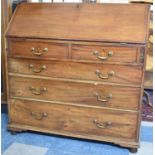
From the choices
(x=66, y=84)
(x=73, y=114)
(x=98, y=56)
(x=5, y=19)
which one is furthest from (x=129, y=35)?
(x=5, y=19)

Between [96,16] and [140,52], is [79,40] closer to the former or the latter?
[96,16]

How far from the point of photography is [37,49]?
64.7 inches

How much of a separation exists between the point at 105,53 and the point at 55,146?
0.76 m

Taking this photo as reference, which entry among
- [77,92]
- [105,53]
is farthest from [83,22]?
[77,92]

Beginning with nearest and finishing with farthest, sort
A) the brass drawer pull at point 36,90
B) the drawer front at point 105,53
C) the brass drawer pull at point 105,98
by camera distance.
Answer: the drawer front at point 105,53 → the brass drawer pull at point 105,98 → the brass drawer pull at point 36,90

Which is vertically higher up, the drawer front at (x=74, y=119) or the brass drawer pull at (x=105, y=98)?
the brass drawer pull at (x=105, y=98)

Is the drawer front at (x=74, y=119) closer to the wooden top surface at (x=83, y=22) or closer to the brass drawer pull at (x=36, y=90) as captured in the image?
the brass drawer pull at (x=36, y=90)

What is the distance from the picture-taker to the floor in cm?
165

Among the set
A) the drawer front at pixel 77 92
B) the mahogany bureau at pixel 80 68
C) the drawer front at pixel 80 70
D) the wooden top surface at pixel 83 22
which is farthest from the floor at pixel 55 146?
the wooden top surface at pixel 83 22

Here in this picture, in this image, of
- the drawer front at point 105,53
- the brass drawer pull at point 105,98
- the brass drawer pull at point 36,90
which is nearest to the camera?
the drawer front at point 105,53

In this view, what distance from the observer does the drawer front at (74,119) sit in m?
1.63

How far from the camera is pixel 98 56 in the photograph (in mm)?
1539

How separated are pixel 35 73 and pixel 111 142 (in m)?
0.73

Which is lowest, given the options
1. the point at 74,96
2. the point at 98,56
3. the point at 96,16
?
the point at 74,96
